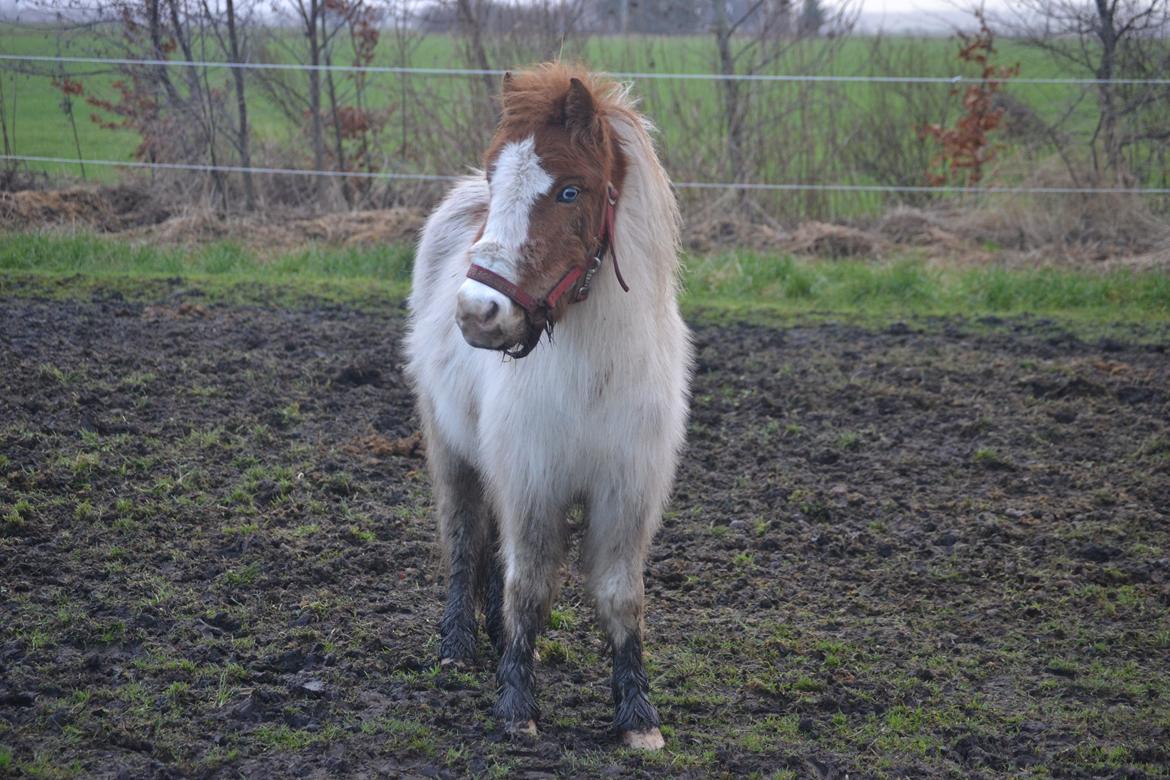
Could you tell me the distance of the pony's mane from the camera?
313 cm

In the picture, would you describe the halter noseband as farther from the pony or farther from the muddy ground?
the muddy ground

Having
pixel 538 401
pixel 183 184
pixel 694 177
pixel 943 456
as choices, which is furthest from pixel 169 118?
pixel 538 401

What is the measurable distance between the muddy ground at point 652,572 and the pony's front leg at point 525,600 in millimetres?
111

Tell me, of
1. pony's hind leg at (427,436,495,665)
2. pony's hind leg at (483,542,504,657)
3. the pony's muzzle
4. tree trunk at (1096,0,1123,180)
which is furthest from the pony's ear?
tree trunk at (1096,0,1123,180)

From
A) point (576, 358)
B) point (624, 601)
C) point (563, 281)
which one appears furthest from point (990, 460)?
point (563, 281)

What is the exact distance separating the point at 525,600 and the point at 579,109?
147 cm

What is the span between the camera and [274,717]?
3.43 metres

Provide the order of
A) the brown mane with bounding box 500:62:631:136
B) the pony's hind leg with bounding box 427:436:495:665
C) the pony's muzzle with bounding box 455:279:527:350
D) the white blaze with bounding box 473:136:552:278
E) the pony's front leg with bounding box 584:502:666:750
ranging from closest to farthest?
the pony's muzzle with bounding box 455:279:527:350 → the white blaze with bounding box 473:136:552:278 → the brown mane with bounding box 500:62:631:136 → the pony's front leg with bounding box 584:502:666:750 → the pony's hind leg with bounding box 427:436:495:665

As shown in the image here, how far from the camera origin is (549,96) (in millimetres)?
3150

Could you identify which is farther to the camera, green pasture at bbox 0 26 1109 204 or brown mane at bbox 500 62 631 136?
green pasture at bbox 0 26 1109 204

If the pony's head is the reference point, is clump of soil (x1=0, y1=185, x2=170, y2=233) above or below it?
below

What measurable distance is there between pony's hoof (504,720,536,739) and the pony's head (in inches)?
44.8

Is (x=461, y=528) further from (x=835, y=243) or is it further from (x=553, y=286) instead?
(x=835, y=243)

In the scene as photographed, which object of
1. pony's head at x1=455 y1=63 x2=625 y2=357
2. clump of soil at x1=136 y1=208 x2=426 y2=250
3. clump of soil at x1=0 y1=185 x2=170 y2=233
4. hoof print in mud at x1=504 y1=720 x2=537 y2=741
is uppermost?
pony's head at x1=455 y1=63 x2=625 y2=357
